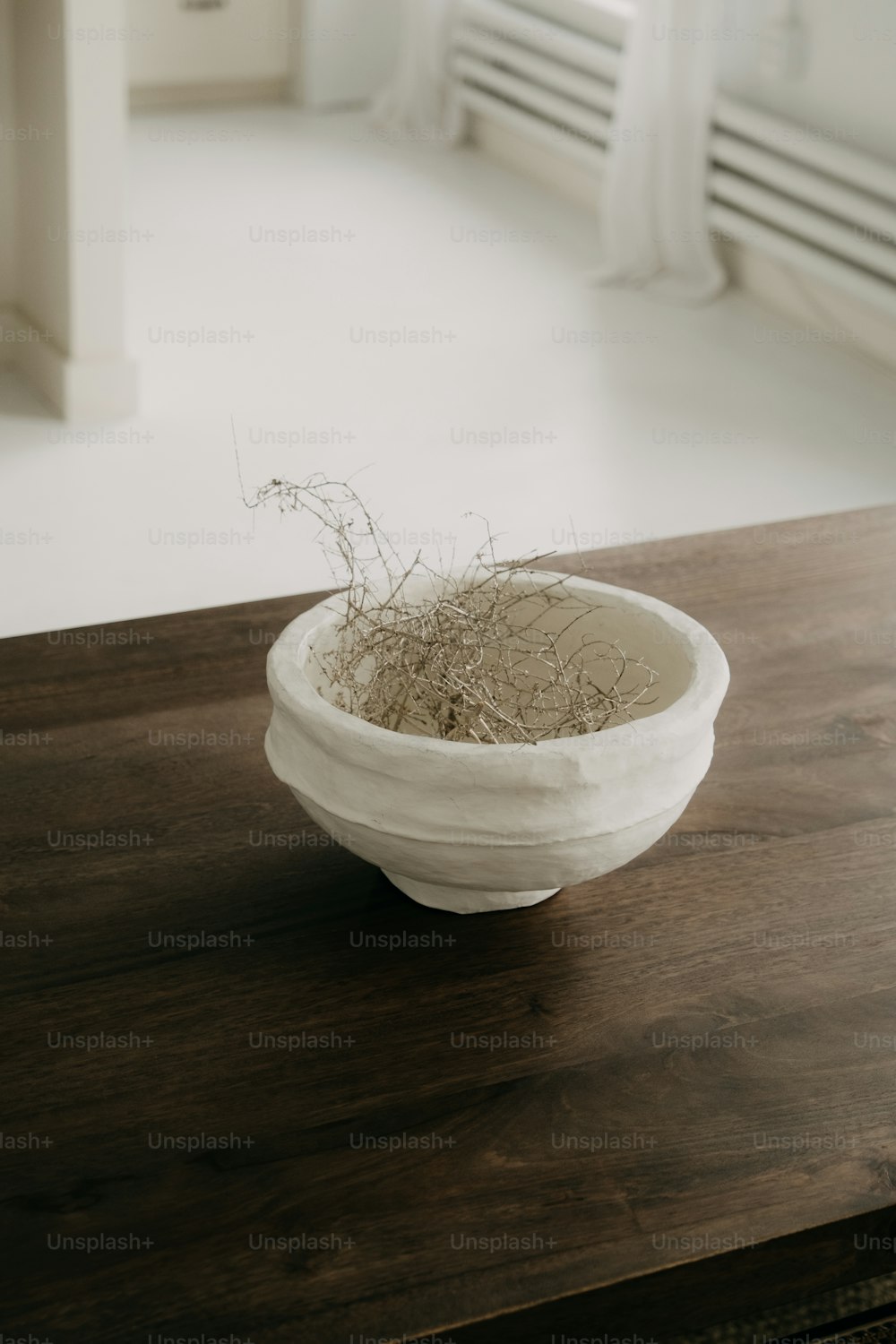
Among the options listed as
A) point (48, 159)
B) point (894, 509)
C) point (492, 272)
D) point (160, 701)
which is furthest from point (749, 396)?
point (160, 701)

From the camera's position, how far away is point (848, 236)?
3502 millimetres

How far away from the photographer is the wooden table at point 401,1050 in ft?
2.64

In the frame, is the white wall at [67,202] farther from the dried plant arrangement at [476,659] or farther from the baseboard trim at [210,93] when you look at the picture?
the baseboard trim at [210,93]

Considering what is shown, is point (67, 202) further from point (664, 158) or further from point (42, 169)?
point (664, 158)

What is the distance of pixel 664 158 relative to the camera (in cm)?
395

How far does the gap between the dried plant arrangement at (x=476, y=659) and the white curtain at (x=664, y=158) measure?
119 inches

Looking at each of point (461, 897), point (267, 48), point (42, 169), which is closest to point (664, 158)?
point (42, 169)

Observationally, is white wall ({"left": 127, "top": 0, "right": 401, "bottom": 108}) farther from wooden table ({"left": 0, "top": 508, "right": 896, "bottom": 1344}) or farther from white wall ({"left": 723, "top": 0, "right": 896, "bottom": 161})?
wooden table ({"left": 0, "top": 508, "right": 896, "bottom": 1344})

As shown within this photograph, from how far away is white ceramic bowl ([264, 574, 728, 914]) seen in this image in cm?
94

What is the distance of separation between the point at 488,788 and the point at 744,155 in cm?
321

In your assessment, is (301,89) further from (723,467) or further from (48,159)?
(723,467)

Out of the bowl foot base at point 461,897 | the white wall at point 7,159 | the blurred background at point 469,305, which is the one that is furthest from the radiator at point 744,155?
the bowl foot base at point 461,897

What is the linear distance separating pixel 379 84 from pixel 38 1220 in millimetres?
5409

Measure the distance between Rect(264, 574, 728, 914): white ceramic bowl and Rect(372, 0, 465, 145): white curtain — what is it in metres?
4.57
